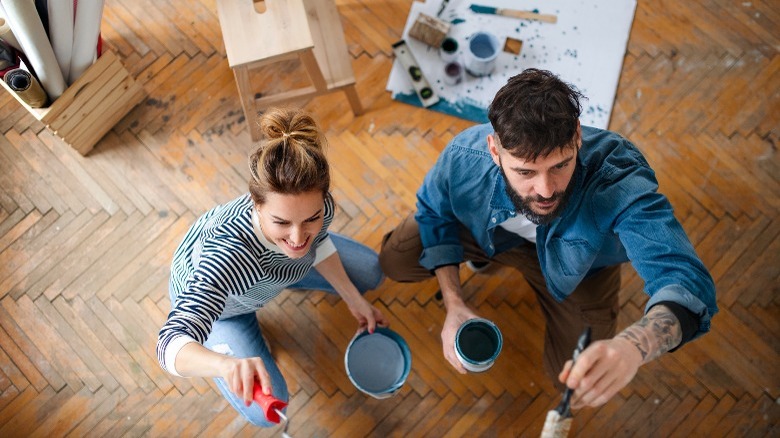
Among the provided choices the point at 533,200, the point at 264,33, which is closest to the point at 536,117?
the point at 533,200

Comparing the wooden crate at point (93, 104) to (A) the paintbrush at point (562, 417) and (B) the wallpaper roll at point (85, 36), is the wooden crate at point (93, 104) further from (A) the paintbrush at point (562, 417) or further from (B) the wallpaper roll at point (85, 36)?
(A) the paintbrush at point (562, 417)

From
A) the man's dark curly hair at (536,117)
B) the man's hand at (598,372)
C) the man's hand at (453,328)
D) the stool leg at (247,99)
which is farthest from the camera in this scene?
the stool leg at (247,99)

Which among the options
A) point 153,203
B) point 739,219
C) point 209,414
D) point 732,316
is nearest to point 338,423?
point 209,414

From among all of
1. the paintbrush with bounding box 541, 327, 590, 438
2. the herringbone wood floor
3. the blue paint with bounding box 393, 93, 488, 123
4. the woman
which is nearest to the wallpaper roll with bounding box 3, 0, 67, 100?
the herringbone wood floor

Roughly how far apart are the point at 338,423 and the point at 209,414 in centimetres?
44

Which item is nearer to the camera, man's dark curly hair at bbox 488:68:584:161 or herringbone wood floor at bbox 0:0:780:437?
man's dark curly hair at bbox 488:68:584:161

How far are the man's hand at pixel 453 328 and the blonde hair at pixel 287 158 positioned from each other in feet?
1.89

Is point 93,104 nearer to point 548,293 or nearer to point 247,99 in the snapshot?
point 247,99

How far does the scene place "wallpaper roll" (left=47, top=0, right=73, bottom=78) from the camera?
1938 millimetres

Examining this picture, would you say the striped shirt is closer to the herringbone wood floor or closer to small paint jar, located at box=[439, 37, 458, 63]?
the herringbone wood floor

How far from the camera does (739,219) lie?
2336 mm

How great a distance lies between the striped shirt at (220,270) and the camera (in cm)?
145

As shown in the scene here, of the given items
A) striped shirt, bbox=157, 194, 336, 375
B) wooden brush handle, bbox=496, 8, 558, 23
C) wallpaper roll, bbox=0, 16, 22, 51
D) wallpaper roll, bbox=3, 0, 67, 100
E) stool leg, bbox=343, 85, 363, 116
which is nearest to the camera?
striped shirt, bbox=157, 194, 336, 375

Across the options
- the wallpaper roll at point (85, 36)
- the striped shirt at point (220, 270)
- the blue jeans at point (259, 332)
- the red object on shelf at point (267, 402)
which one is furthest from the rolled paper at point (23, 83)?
the red object on shelf at point (267, 402)
